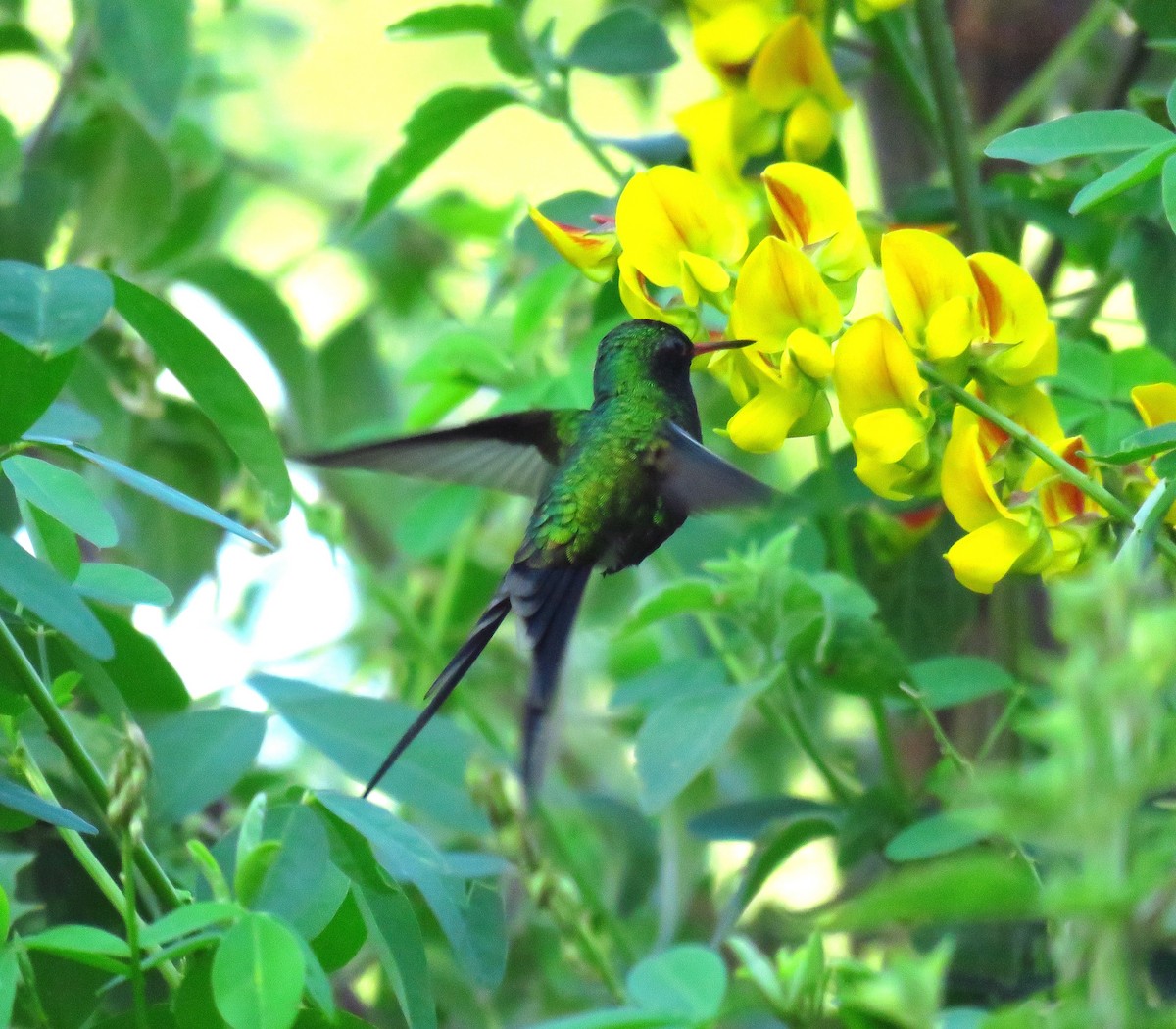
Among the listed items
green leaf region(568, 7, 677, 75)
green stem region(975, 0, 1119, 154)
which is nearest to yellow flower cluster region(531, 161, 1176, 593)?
green leaf region(568, 7, 677, 75)

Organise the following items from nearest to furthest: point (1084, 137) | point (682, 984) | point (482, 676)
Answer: point (682, 984), point (1084, 137), point (482, 676)

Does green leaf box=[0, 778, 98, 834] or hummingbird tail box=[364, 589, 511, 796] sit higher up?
green leaf box=[0, 778, 98, 834]

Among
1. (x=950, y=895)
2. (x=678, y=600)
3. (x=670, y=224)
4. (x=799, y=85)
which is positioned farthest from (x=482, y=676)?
(x=950, y=895)

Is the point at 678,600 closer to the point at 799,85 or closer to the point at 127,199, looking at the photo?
the point at 799,85

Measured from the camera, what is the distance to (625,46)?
118cm

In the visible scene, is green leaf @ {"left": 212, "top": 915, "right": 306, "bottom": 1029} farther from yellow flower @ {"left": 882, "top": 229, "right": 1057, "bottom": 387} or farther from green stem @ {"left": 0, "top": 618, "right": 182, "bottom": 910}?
yellow flower @ {"left": 882, "top": 229, "right": 1057, "bottom": 387}

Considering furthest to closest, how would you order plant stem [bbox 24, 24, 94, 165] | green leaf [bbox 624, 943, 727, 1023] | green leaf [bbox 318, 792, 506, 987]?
plant stem [bbox 24, 24, 94, 165]
green leaf [bbox 318, 792, 506, 987]
green leaf [bbox 624, 943, 727, 1023]

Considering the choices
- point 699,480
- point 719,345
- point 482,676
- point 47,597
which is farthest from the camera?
point 482,676

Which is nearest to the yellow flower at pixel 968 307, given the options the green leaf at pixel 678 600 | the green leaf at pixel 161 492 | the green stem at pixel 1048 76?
the green leaf at pixel 678 600

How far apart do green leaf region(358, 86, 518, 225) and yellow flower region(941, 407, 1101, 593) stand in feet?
1.75

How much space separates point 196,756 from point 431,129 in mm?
540

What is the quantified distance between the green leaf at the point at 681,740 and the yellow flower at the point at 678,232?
28 centimetres

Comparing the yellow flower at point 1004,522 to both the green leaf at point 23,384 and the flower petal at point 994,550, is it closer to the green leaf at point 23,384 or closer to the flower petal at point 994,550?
the flower petal at point 994,550

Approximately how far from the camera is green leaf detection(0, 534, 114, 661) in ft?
2.13
